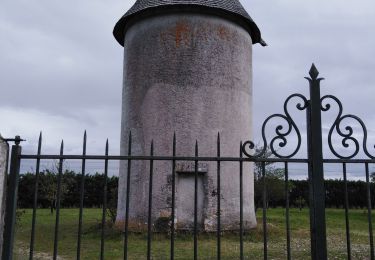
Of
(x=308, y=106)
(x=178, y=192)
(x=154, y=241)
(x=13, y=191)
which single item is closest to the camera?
(x=13, y=191)

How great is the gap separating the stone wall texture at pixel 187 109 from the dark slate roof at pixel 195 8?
0.26m

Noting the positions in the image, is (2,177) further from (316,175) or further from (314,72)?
(314,72)

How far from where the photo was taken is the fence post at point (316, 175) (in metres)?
3.92

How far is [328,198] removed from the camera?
89.4 feet

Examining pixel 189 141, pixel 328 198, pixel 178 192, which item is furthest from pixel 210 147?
pixel 328 198

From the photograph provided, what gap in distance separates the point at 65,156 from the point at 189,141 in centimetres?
880

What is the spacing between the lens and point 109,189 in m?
26.2

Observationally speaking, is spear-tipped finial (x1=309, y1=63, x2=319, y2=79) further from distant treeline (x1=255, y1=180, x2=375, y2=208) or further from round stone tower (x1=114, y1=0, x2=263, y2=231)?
distant treeline (x1=255, y1=180, x2=375, y2=208)

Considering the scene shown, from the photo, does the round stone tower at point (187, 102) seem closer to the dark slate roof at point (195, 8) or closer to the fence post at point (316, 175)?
the dark slate roof at point (195, 8)

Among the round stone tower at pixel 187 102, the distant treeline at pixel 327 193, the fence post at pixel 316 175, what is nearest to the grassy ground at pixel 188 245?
the round stone tower at pixel 187 102

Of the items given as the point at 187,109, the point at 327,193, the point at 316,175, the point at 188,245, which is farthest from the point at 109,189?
the point at 316,175

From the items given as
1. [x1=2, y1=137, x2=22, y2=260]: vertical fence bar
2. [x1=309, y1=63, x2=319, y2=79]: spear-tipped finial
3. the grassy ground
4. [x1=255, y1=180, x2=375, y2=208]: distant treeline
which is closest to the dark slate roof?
the grassy ground

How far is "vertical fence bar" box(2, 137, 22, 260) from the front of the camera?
3.71m

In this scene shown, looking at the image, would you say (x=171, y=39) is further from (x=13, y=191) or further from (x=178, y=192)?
(x=13, y=191)
